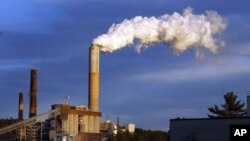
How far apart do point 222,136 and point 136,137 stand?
75.9m

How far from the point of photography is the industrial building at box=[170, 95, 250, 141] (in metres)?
55.6

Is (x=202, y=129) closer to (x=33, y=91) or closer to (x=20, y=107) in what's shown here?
(x=33, y=91)

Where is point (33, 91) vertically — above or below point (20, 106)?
above

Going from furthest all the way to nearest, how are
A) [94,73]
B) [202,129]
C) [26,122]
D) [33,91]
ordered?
[33,91] < [26,122] < [94,73] < [202,129]

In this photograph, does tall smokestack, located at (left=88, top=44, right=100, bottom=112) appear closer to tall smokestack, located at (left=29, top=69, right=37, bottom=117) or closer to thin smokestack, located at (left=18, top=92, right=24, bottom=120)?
tall smokestack, located at (left=29, top=69, right=37, bottom=117)

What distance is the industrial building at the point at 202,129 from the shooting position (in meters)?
55.6

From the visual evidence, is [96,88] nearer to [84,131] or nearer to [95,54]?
[95,54]

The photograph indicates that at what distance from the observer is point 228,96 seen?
359 feet

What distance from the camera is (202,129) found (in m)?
57.8

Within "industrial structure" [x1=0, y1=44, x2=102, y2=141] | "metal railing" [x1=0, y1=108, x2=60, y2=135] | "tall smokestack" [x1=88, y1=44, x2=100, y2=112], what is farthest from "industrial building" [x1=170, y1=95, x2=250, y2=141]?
"metal railing" [x1=0, y1=108, x2=60, y2=135]

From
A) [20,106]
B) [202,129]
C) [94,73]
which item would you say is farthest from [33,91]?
[202,129]

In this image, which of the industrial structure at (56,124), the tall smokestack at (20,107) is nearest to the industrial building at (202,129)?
the industrial structure at (56,124)

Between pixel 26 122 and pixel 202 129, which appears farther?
pixel 26 122

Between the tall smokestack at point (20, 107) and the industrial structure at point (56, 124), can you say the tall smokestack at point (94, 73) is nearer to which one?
the industrial structure at point (56, 124)
